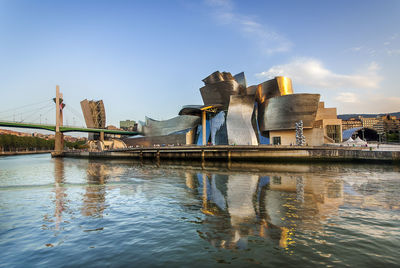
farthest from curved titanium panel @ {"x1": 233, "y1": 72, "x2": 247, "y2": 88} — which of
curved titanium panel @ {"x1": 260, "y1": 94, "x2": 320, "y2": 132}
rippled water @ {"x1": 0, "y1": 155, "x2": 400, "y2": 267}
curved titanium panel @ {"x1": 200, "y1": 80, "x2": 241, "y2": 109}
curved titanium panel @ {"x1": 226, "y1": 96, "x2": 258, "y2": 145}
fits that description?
rippled water @ {"x1": 0, "y1": 155, "x2": 400, "y2": 267}

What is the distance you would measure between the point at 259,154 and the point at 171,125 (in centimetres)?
3227

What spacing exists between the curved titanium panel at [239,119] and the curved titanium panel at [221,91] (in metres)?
5.48

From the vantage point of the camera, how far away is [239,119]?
47875 mm

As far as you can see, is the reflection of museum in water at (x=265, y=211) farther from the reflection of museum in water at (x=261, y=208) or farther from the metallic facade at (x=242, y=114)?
the metallic facade at (x=242, y=114)

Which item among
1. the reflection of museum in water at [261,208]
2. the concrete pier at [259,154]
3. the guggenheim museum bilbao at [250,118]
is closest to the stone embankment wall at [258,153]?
the concrete pier at [259,154]

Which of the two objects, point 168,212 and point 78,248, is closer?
point 78,248

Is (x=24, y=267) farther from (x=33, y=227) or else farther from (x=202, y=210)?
(x=202, y=210)

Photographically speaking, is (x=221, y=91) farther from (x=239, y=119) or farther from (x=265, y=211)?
(x=265, y=211)

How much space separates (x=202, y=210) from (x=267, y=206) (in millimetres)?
2643

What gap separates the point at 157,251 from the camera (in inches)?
219

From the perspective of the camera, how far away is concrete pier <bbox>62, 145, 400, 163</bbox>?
101 ft

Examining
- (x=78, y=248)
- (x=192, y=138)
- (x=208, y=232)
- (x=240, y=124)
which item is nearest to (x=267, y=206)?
(x=208, y=232)

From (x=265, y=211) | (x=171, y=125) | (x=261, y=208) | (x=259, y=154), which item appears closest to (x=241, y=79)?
(x=171, y=125)

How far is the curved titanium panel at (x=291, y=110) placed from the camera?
45419 mm
